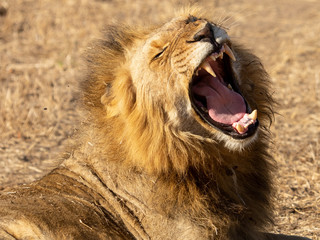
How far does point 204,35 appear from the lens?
12.5 ft

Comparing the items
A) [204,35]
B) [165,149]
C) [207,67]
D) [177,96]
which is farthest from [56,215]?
[204,35]

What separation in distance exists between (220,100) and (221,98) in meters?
0.03

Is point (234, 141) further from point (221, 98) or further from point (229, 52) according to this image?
point (229, 52)

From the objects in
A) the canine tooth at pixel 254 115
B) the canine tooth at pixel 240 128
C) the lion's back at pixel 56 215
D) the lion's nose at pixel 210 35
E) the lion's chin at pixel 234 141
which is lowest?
the lion's back at pixel 56 215

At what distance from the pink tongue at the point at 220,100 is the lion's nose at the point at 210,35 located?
0.36m

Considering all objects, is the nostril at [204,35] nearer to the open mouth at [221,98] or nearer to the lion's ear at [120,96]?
the open mouth at [221,98]

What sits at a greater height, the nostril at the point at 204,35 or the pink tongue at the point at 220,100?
the nostril at the point at 204,35

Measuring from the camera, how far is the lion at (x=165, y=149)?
152 inches

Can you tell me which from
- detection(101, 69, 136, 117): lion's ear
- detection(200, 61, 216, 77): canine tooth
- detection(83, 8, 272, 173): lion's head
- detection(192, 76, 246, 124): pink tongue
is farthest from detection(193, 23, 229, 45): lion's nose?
detection(101, 69, 136, 117): lion's ear

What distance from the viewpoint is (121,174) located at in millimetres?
4082

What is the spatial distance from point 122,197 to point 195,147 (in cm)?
58

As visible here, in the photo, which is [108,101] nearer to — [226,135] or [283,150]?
[226,135]

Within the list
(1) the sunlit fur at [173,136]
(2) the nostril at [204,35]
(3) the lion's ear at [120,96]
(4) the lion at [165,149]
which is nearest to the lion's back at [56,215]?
(4) the lion at [165,149]

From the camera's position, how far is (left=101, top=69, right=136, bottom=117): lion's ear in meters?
3.96
